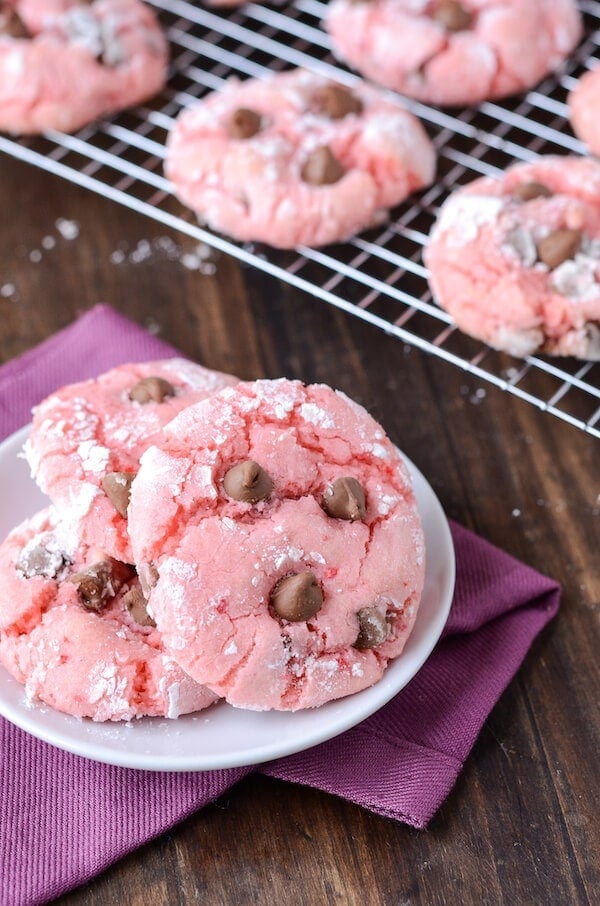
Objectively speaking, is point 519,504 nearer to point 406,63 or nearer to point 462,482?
point 462,482

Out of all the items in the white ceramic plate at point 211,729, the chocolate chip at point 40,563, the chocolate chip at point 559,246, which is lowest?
the white ceramic plate at point 211,729

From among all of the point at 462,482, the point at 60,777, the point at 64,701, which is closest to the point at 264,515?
the point at 64,701

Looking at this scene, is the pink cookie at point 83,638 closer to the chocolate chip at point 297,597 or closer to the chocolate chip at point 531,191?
the chocolate chip at point 297,597

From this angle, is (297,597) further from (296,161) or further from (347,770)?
(296,161)

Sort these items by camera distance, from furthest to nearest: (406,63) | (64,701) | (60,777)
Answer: (406,63), (60,777), (64,701)

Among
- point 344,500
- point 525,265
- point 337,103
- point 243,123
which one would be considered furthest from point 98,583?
point 337,103

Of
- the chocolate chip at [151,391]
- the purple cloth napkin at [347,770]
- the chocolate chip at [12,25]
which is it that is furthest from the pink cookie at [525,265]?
the chocolate chip at [12,25]
